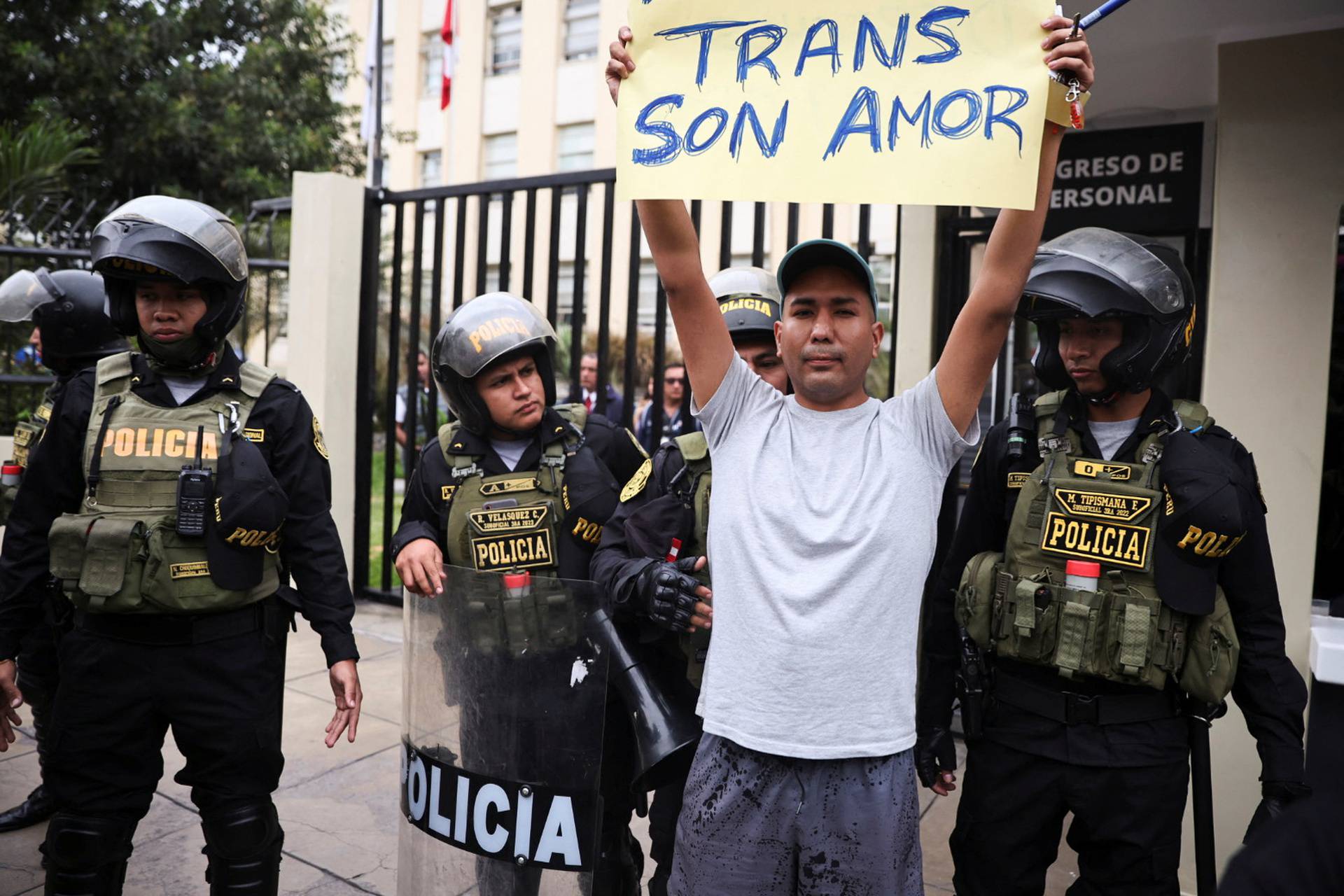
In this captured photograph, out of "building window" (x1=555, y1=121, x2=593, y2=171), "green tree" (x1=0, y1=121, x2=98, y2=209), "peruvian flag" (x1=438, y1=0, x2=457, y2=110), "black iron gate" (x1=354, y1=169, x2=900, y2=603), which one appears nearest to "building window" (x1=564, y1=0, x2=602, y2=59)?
"building window" (x1=555, y1=121, x2=593, y2=171)

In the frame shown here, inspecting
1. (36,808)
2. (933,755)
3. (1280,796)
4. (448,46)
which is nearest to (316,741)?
(36,808)

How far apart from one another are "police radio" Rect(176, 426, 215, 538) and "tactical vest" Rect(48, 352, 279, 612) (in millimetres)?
34

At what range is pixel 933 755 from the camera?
2441mm

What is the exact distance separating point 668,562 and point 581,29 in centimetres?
2302

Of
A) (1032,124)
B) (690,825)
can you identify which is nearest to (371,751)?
(690,825)

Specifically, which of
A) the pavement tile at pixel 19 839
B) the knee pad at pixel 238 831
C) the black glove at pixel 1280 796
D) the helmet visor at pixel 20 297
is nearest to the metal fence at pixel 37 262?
the helmet visor at pixel 20 297

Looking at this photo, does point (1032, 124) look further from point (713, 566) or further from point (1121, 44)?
point (1121, 44)

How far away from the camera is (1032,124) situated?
172cm

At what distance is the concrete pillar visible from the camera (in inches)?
258

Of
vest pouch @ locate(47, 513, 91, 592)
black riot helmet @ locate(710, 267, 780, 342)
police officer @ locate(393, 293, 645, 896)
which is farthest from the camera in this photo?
black riot helmet @ locate(710, 267, 780, 342)

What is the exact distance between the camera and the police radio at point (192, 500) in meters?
2.55

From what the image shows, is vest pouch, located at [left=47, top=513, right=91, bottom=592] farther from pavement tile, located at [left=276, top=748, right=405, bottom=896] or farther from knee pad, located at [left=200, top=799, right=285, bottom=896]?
pavement tile, located at [left=276, top=748, right=405, bottom=896]

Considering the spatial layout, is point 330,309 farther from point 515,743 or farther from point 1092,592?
point 1092,592

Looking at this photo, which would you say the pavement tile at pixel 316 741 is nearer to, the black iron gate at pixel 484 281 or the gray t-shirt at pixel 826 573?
the black iron gate at pixel 484 281
